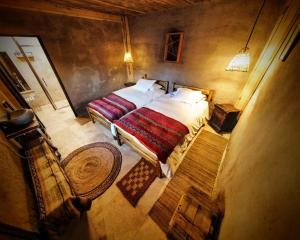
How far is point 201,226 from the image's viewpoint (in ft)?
3.93

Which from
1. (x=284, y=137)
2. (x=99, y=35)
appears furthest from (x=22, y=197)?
(x=99, y=35)

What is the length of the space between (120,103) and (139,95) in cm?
72

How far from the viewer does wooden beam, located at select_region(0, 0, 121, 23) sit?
2.18 meters

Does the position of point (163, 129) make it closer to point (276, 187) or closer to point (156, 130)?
point (156, 130)

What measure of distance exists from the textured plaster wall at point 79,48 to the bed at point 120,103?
915 millimetres

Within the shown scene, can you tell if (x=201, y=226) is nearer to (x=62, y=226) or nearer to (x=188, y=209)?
(x=188, y=209)

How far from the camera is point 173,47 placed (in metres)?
3.27

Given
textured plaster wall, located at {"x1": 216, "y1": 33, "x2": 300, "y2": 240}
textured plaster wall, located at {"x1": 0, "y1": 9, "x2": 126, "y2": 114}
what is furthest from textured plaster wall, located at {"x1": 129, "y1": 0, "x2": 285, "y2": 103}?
textured plaster wall, located at {"x1": 216, "y1": 33, "x2": 300, "y2": 240}

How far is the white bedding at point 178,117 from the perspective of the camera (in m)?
1.99

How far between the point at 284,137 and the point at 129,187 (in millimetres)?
2006

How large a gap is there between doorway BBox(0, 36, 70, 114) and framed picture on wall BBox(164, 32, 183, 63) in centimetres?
357

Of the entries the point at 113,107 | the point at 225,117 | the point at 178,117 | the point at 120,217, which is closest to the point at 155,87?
the point at 113,107

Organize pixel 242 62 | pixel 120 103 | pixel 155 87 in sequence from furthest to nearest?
1. pixel 155 87
2. pixel 120 103
3. pixel 242 62

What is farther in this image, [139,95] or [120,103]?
[139,95]
